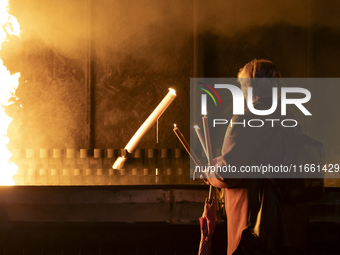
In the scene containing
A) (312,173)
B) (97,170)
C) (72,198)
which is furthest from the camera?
(97,170)

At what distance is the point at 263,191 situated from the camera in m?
1.82

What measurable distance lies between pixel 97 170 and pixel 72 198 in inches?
83.4

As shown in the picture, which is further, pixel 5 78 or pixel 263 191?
pixel 5 78

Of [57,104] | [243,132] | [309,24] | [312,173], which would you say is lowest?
[312,173]

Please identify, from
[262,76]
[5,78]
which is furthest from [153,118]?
[5,78]

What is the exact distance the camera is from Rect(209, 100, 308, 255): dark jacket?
1775 millimetres

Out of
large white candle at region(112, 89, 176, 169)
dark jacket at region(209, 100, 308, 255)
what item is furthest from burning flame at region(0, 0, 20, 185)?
dark jacket at region(209, 100, 308, 255)

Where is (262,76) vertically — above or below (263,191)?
above

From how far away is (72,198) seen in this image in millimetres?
3260

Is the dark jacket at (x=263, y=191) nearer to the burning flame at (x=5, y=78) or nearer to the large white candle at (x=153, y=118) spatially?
the large white candle at (x=153, y=118)

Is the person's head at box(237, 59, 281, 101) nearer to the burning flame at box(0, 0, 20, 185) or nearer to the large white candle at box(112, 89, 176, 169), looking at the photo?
the large white candle at box(112, 89, 176, 169)

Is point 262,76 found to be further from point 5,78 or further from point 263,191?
point 5,78

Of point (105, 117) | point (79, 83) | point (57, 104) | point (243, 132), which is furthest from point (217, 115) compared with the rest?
point (243, 132)

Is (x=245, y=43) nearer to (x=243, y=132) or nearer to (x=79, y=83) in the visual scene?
(x=79, y=83)
